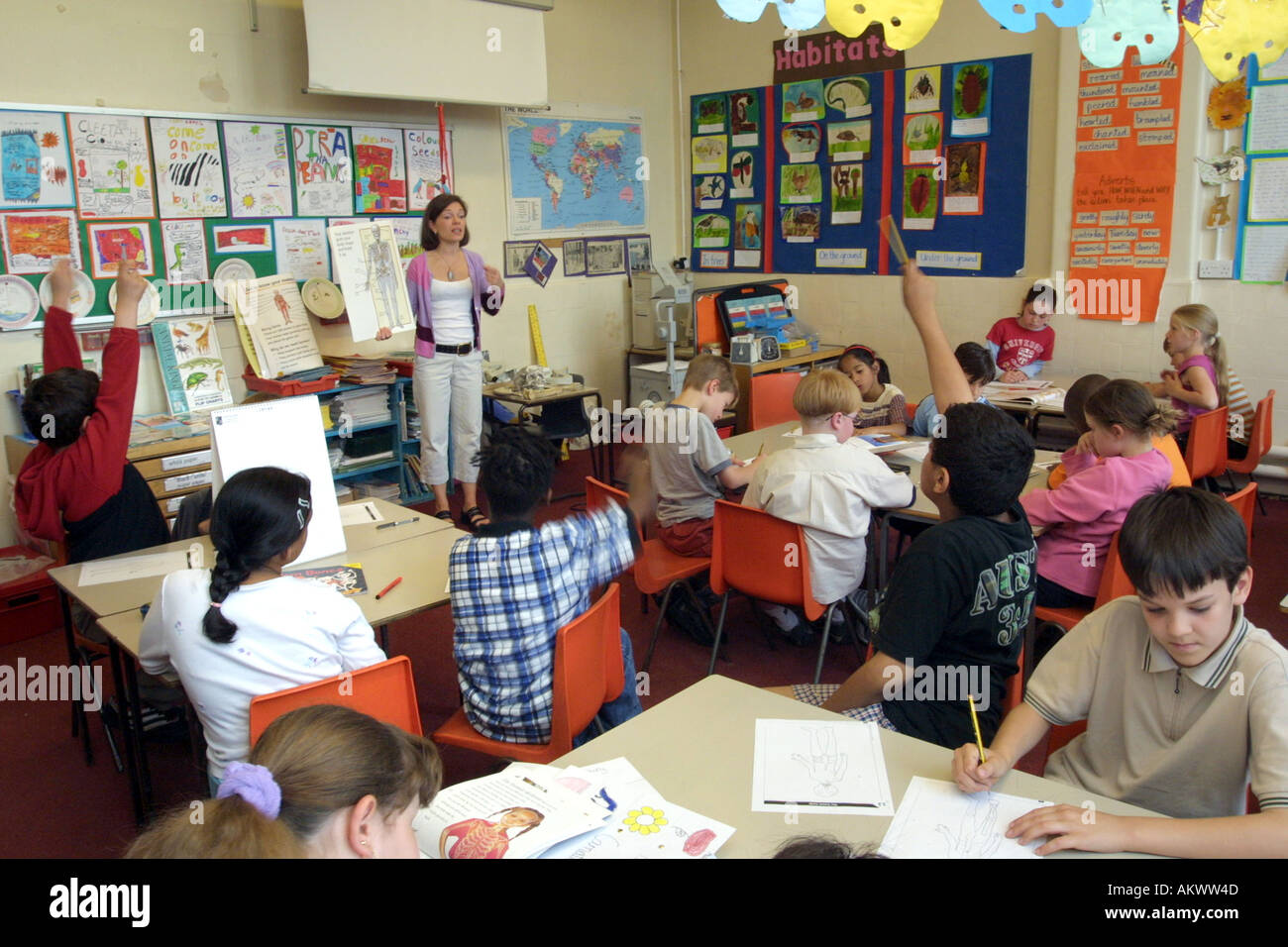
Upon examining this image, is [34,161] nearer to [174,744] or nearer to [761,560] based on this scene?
[174,744]

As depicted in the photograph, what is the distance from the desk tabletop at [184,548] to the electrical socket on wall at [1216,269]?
435 cm

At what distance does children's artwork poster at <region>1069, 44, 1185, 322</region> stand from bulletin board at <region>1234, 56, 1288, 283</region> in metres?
0.34

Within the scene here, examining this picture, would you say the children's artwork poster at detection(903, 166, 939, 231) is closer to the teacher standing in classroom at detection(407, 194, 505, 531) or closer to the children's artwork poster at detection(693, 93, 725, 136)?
the children's artwork poster at detection(693, 93, 725, 136)

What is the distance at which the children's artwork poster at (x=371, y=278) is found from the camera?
5406 mm

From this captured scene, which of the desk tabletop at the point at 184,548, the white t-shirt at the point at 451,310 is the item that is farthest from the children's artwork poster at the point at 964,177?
the desk tabletop at the point at 184,548

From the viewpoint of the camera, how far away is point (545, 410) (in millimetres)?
6070

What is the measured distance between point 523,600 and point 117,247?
3.74m

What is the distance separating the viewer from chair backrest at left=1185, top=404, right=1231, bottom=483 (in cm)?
404

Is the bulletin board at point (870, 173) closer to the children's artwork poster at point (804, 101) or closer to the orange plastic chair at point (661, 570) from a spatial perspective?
the children's artwork poster at point (804, 101)
